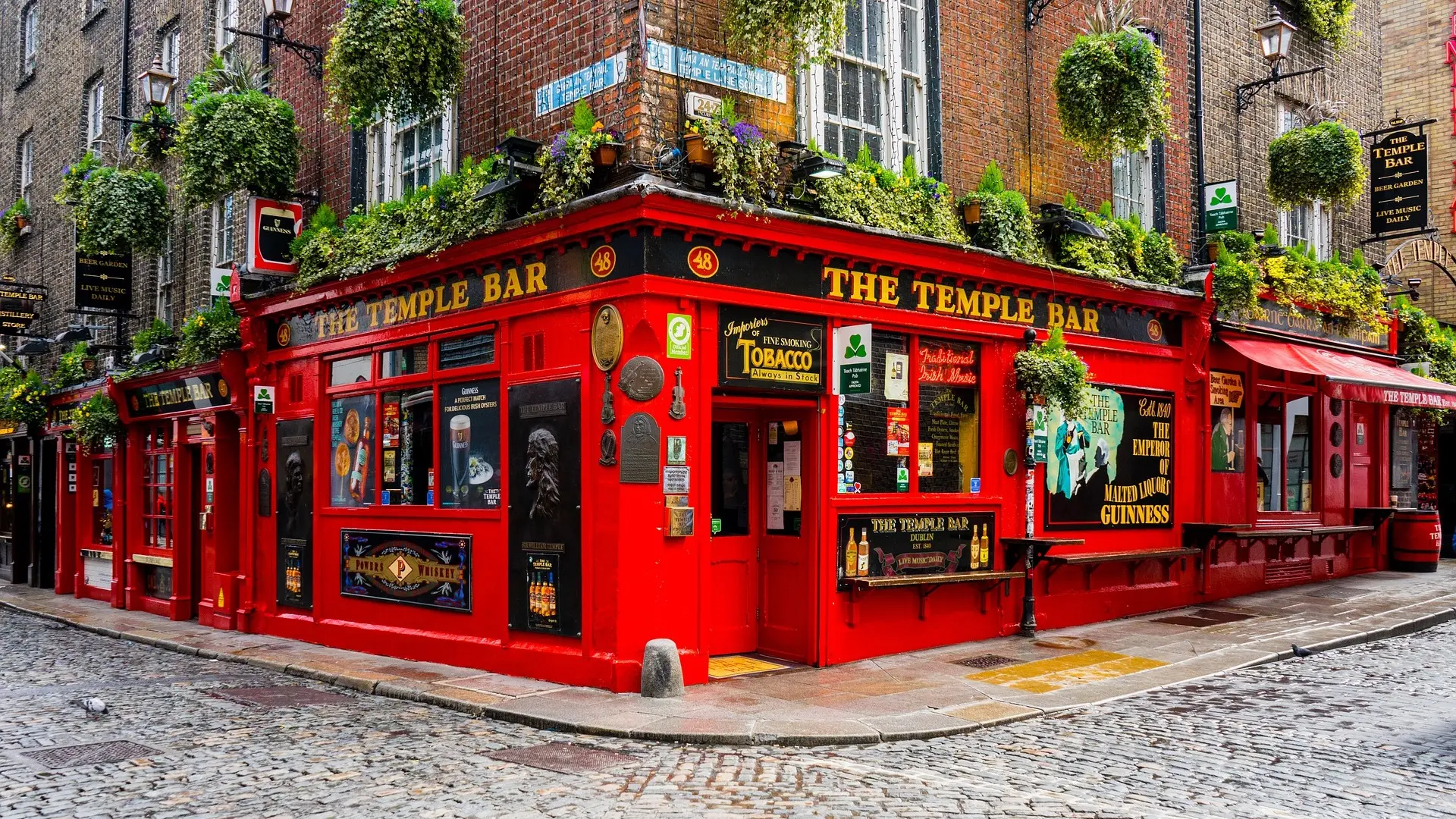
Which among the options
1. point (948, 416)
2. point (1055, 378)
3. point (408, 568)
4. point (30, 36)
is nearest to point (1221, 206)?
point (1055, 378)

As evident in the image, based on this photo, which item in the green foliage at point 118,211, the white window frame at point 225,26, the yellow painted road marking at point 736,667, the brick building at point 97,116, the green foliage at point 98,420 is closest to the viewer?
the yellow painted road marking at point 736,667

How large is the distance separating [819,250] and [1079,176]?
192 inches

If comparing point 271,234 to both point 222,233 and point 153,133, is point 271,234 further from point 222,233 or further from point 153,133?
point 153,133

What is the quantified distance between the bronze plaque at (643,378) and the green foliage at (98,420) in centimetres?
1186

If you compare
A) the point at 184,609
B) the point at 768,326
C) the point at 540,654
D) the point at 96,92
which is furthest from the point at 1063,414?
the point at 96,92

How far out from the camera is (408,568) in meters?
12.2

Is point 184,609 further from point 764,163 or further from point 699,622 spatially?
point 764,163

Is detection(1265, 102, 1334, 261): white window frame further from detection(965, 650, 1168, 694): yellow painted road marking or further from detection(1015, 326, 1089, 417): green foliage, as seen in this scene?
detection(965, 650, 1168, 694): yellow painted road marking

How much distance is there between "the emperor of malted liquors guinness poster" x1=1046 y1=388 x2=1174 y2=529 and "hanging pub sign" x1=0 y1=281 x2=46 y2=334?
58.9ft

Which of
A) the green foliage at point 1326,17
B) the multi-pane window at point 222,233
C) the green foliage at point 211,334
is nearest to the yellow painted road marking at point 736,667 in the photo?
the green foliage at point 211,334

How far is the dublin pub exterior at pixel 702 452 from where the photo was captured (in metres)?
9.88

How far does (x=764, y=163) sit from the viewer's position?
1025 cm

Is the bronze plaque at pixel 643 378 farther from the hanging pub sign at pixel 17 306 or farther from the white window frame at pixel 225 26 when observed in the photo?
the hanging pub sign at pixel 17 306

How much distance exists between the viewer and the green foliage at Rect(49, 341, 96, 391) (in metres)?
19.7
